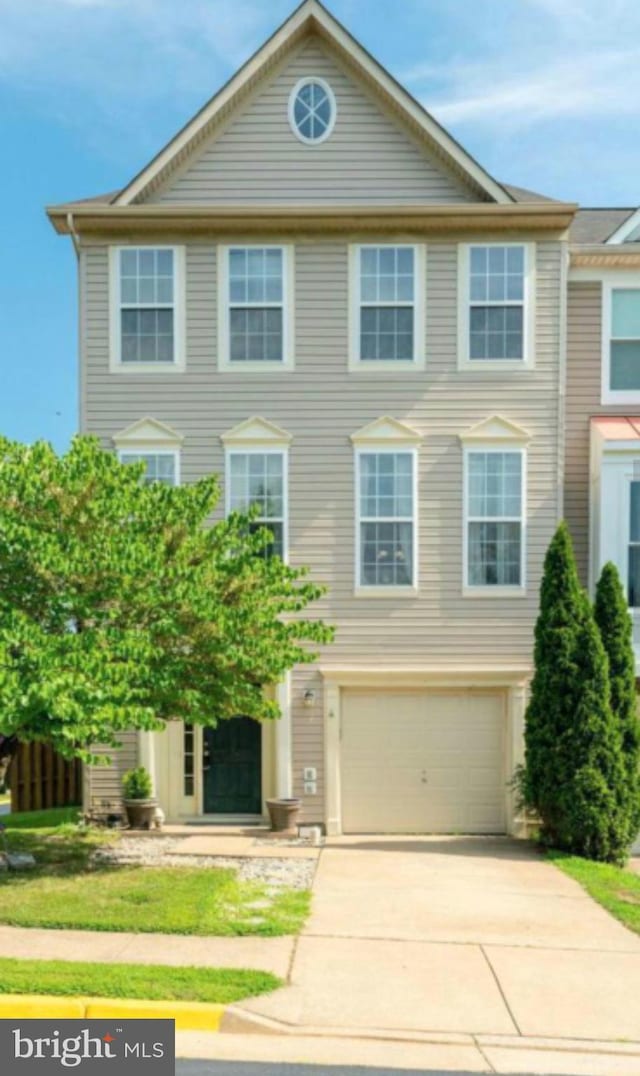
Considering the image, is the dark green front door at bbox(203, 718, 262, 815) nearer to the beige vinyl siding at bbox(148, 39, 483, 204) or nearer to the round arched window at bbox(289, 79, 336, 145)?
the beige vinyl siding at bbox(148, 39, 483, 204)

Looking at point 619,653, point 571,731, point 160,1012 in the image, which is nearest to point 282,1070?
point 160,1012

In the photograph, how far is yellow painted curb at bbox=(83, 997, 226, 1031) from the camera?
602 centimetres

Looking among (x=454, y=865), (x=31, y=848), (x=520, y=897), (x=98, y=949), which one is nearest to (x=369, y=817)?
(x=454, y=865)

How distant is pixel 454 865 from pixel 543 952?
335cm

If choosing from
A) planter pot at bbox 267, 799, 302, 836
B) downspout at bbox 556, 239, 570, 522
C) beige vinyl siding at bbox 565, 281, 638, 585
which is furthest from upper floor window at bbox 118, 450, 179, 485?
beige vinyl siding at bbox 565, 281, 638, 585

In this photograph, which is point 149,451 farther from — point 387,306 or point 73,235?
point 387,306

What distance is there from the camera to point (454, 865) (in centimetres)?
1102

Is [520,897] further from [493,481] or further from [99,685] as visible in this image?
[493,481]

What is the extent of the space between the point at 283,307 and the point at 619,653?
674 cm

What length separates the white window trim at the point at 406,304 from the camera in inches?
520

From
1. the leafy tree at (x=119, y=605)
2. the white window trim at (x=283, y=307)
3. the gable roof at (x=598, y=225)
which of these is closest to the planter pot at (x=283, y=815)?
the leafy tree at (x=119, y=605)

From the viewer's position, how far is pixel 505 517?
13.2m

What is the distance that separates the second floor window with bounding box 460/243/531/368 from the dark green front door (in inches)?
249

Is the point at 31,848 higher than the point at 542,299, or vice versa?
the point at 542,299
